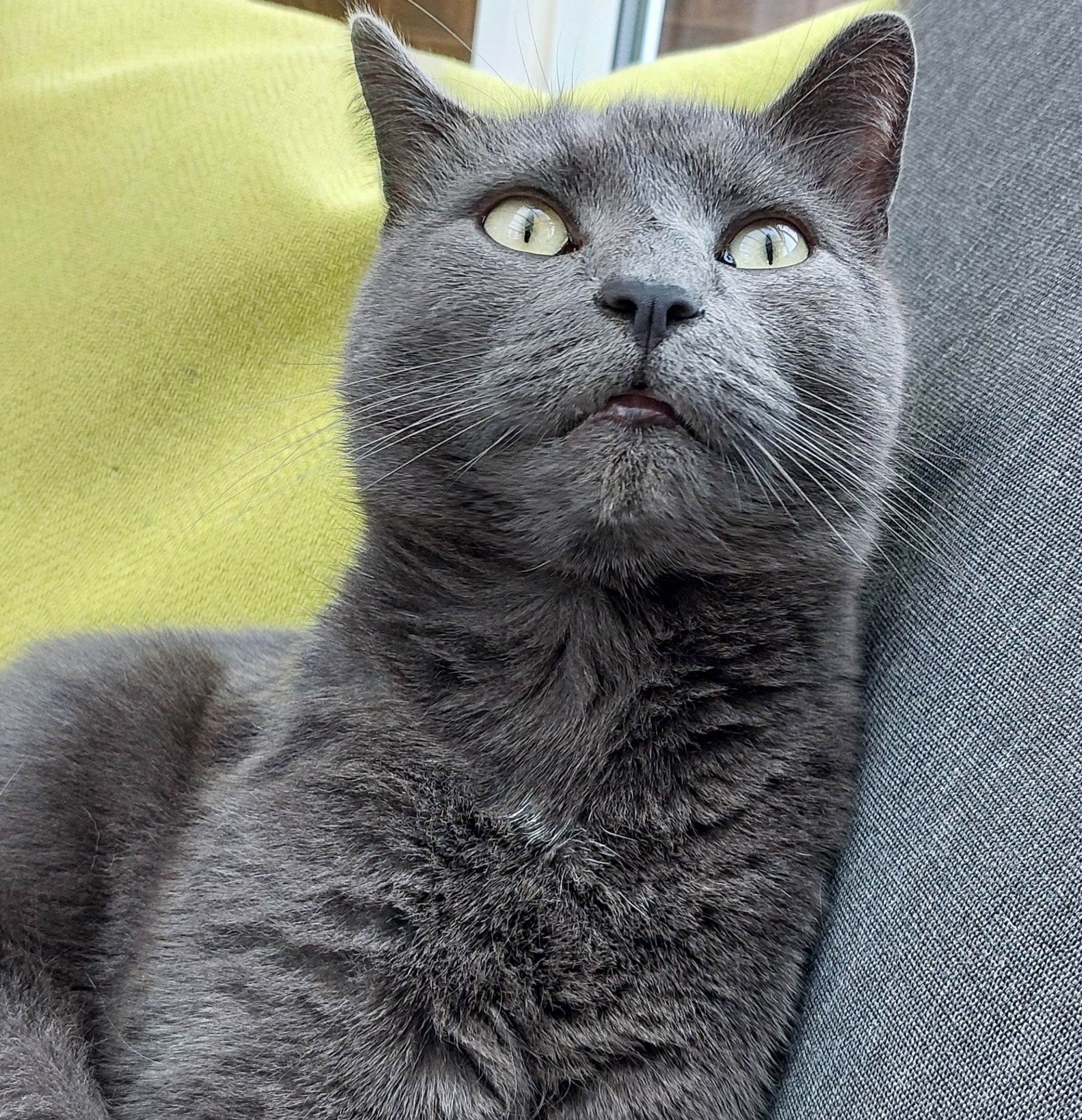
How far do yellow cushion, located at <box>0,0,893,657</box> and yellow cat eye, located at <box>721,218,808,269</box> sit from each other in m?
0.64

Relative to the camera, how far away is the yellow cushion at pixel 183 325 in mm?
1422

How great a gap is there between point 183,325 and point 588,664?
985 mm

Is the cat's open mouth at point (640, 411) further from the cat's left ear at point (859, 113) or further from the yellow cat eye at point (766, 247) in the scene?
the cat's left ear at point (859, 113)

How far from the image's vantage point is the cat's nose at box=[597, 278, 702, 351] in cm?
68

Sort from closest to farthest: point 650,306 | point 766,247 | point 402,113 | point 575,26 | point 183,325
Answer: point 650,306 < point 766,247 < point 402,113 < point 183,325 < point 575,26

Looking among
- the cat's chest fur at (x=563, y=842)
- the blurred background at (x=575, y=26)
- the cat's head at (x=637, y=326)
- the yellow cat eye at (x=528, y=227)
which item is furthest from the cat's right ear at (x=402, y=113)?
the blurred background at (x=575, y=26)

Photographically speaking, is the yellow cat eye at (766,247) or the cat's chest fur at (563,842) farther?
the yellow cat eye at (766,247)

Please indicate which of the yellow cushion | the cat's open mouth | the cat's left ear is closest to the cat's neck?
the cat's open mouth

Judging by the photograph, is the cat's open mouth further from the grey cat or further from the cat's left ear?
the cat's left ear

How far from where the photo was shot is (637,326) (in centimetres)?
68

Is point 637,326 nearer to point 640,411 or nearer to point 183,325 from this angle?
point 640,411

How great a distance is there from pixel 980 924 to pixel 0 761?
0.86 metres

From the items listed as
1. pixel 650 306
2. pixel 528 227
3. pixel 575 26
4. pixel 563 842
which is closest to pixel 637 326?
pixel 650 306

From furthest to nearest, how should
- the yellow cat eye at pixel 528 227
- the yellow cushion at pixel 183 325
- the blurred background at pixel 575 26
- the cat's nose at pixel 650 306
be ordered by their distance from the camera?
1. the blurred background at pixel 575 26
2. the yellow cushion at pixel 183 325
3. the yellow cat eye at pixel 528 227
4. the cat's nose at pixel 650 306
